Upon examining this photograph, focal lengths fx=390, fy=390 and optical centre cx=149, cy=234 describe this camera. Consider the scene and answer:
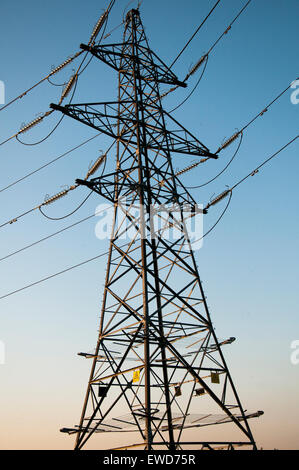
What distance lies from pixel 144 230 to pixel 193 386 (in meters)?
5.23

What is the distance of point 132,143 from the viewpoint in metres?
16.3

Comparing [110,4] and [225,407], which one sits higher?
[110,4]

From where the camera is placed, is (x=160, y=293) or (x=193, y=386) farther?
(x=160, y=293)

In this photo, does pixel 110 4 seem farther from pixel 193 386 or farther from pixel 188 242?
pixel 193 386

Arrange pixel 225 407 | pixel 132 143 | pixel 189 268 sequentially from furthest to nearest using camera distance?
pixel 132 143 → pixel 189 268 → pixel 225 407

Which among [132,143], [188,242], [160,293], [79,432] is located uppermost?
[132,143]

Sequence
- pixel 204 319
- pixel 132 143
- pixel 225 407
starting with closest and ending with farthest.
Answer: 1. pixel 225 407
2. pixel 204 319
3. pixel 132 143
